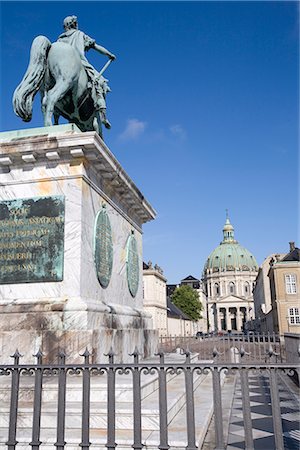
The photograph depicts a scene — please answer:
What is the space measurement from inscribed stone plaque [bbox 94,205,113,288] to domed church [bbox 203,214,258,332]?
151 metres

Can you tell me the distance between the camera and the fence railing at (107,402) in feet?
Result: 11.2

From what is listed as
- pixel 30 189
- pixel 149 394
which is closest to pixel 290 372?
pixel 149 394

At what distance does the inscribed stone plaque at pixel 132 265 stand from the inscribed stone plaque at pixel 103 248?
1075 mm

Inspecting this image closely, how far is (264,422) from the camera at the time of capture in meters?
5.83

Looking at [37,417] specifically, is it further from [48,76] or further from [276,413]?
[48,76]

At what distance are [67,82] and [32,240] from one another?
299 cm

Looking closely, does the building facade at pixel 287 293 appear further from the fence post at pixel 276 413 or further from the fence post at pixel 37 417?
the fence post at pixel 37 417

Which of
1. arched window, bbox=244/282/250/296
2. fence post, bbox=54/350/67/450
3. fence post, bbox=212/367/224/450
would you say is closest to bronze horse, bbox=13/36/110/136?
fence post, bbox=54/350/67/450

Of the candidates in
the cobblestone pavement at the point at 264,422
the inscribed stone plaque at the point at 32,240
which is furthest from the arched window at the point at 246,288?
the inscribed stone plaque at the point at 32,240

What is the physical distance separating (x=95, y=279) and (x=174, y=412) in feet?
8.31

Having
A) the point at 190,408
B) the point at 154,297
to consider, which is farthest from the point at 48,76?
the point at 154,297

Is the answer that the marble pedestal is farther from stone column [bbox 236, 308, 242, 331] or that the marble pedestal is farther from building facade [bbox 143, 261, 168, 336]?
stone column [bbox 236, 308, 242, 331]

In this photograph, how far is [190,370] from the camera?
349 cm

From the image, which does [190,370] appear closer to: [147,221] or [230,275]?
[147,221]
